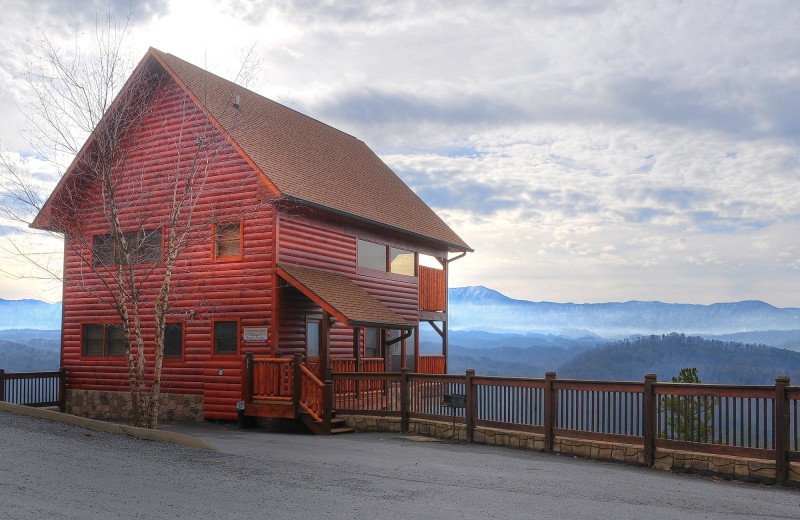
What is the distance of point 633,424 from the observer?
44.0ft

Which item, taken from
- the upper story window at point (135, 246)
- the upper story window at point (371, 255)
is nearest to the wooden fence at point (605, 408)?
the upper story window at point (371, 255)

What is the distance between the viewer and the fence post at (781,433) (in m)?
11.6

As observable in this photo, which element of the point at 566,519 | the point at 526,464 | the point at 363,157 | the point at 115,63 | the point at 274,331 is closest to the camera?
the point at 566,519

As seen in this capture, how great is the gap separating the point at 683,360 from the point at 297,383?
15719 centimetres

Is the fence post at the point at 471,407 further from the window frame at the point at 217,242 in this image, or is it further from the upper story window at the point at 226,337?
the window frame at the point at 217,242

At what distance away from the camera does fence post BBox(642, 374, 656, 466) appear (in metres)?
13.0

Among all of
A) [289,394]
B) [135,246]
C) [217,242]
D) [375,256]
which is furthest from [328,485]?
[375,256]

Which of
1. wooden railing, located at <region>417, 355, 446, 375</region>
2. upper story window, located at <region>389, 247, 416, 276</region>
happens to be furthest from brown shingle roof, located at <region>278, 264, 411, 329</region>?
upper story window, located at <region>389, 247, 416, 276</region>

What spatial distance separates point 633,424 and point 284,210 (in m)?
10.2

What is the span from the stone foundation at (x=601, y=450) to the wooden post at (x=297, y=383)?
1.36 metres

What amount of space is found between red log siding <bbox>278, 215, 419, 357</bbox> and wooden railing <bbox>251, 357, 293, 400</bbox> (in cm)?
98

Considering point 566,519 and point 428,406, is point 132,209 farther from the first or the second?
point 566,519

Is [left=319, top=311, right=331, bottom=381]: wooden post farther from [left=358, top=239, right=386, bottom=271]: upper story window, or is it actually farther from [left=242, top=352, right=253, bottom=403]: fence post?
[left=358, top=239, right=386, bottom=271]: upper story window

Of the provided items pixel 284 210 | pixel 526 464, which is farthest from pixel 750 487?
pixel 284 210
